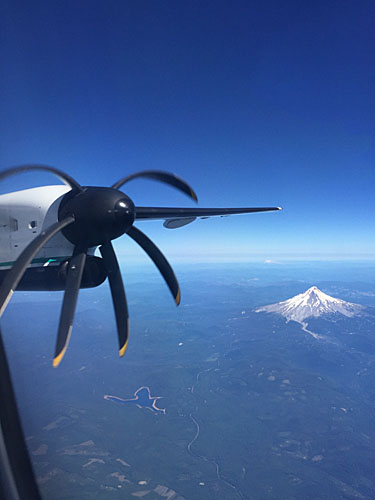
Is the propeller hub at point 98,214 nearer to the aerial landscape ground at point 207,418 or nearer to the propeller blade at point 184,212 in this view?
the propeller blade at point 184,212

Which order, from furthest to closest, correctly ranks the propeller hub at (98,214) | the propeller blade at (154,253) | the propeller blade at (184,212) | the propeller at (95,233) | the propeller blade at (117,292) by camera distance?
the propeller blade at (184,212) < the propeller blade at (154,253) < the propeller blade at (117,292) < the propeller hub at (98,214) < the propeller at (95,233)

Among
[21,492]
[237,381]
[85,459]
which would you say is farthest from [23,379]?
[237,381]

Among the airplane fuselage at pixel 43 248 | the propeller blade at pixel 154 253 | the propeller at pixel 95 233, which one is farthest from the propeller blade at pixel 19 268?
the propeller blade at pixel 154 253

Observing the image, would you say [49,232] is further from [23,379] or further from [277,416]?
[277,416]

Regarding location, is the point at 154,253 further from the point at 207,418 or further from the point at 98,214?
the point at 207,418

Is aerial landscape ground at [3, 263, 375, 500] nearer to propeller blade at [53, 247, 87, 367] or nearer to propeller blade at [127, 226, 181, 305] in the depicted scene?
propeller blade at [53, 247, 87, 367]

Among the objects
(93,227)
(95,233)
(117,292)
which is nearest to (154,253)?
(117,292)

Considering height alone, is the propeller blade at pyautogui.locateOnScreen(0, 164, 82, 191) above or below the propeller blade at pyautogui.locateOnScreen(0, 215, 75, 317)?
above

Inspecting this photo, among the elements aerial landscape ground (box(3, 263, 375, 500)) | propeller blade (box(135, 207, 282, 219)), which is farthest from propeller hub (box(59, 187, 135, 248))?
aerial landscape ground (box(3, 263, 375, 500))
